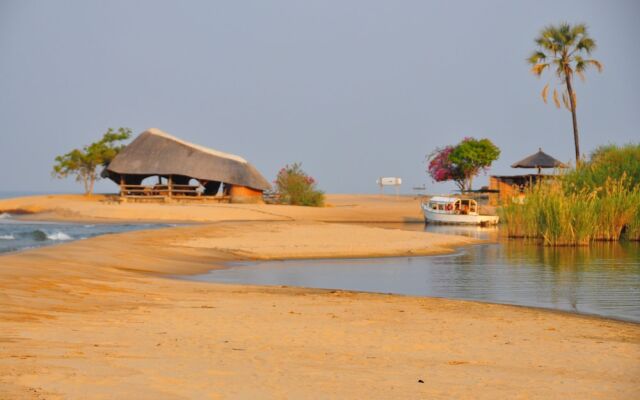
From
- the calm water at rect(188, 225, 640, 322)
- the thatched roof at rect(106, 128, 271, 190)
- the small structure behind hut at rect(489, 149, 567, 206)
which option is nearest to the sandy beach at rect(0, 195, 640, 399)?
the calm water at rect(188, 225, 640, 322)

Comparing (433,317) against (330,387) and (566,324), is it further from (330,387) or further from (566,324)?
(330,387)

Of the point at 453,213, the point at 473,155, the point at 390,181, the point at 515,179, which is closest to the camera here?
the point at 453,213

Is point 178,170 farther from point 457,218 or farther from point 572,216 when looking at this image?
point 572,216

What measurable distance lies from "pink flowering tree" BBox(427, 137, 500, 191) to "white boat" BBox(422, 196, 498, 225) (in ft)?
83.3

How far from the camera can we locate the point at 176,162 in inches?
2143

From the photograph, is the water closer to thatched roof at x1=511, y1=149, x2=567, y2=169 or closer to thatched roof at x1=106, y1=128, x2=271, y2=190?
thatched roof at x1=106, y1=128, x2=271, y2=190

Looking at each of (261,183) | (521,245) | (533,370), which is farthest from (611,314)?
(261,183)

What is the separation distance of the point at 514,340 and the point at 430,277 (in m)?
9.78

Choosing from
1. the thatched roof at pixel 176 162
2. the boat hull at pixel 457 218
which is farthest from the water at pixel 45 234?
the boat hull at pixel 457 218

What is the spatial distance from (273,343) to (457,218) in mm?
37913

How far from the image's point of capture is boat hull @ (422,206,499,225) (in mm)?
46250

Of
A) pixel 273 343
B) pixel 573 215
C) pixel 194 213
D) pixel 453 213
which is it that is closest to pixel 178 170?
pixel 194 213

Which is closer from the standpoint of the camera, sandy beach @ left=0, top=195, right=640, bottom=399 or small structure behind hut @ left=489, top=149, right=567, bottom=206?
Answer: sandy beach @ left=0, top=195, right=640, bottom=399

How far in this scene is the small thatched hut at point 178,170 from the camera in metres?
54.5
